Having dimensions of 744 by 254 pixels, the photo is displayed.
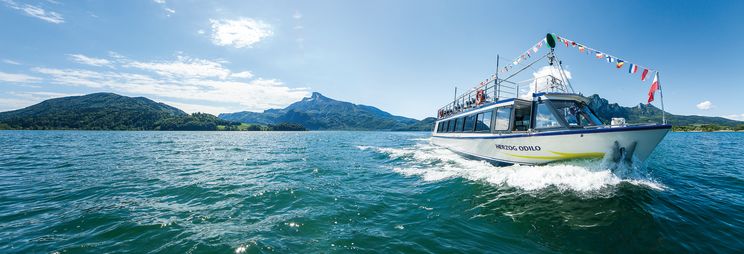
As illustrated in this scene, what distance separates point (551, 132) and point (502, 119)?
3.38 meters

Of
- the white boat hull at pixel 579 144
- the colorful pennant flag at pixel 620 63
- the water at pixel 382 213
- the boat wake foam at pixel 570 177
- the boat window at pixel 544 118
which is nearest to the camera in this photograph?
the water at pixel 382 213

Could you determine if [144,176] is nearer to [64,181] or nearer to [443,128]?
[64,181]

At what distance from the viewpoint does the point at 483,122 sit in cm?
1602

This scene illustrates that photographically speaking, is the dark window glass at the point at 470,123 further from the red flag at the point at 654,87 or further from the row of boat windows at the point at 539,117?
the red flag at the point at 654,87

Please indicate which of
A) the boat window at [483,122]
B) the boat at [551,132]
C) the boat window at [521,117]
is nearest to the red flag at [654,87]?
the boat at [551,132]

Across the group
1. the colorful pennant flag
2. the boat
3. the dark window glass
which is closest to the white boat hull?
the boat

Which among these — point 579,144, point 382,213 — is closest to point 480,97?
point 579,144

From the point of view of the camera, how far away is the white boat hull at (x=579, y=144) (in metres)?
9.21

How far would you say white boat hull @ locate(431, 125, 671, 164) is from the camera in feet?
30.2

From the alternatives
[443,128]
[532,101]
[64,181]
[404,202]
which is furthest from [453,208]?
[443,128]

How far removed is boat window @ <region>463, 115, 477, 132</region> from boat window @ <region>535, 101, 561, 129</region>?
17.4 ft

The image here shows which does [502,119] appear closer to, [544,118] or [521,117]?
[521,117]

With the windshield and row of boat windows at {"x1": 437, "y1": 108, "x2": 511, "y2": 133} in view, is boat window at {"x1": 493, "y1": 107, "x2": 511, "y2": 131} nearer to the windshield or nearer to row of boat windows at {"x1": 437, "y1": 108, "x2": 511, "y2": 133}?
row of boat windows at {"x1": 437, "y1": 108, "x2": 511, "y2": 133}

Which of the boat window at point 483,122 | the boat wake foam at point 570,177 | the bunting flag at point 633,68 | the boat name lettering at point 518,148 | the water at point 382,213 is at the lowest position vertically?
the water at point 382,213
